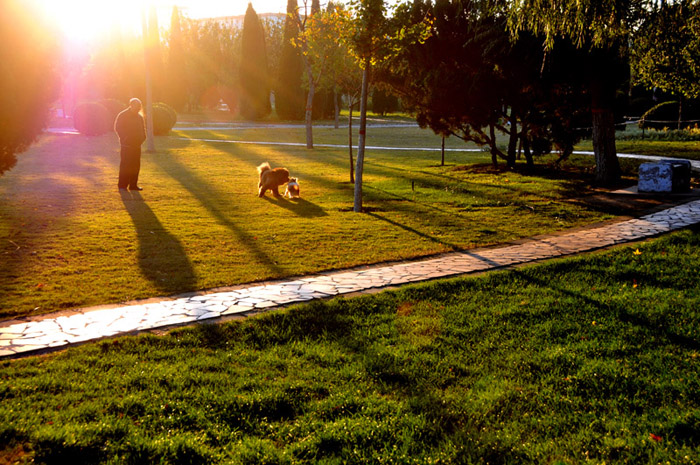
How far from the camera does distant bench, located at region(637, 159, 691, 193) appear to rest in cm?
1302

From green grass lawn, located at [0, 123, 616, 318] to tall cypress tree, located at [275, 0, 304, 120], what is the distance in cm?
3526

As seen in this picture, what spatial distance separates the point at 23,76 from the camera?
19.8ft

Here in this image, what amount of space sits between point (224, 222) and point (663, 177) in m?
9.92

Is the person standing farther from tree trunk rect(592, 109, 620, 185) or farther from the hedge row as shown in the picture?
the hedge row

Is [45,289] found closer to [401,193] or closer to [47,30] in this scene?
[47,30]

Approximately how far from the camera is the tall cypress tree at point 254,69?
55.4 metres

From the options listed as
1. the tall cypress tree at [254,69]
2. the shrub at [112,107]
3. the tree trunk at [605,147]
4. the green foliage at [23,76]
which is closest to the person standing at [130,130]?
the green foliage at [23,76]

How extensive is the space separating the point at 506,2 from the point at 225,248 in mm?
8155

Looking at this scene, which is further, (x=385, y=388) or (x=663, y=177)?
(x=663, y=177)

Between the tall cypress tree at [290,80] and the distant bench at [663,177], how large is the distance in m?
42.8

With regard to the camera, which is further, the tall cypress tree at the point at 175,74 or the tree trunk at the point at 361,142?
the tall cypress tree at the point at 175,74

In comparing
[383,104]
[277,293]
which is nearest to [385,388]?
[277,293]

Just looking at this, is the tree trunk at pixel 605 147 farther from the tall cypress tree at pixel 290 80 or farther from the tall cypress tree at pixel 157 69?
the tall cypress tree at pixel 290 80

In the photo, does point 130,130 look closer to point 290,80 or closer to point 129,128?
point 129,128
